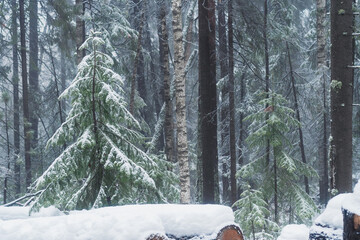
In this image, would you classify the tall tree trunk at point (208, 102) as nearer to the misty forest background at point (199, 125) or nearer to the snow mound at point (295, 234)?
the misty forest background at point (199, 125)

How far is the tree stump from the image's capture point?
2.75m

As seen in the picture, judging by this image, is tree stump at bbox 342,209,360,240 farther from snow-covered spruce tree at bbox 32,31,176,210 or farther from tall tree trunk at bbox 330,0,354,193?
tall tree trunk at bbox 330,0,354,193

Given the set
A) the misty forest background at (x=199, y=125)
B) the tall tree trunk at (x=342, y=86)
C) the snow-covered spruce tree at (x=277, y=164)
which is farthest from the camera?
the snow-covered spruce tree at (x=277, y=164)

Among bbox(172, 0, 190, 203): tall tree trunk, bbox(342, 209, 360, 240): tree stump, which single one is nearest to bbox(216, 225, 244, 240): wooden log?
bbox(342, 209, 360, 240): tree stump

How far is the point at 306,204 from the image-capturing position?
1030cm

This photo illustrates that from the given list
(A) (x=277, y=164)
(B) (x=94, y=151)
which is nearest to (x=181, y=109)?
(A) (x=277, y=164)

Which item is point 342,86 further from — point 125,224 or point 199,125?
point 125,224

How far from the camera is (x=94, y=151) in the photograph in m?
5.97

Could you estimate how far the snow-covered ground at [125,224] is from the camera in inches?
98.4

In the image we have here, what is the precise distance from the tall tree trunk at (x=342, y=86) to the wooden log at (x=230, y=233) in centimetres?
466

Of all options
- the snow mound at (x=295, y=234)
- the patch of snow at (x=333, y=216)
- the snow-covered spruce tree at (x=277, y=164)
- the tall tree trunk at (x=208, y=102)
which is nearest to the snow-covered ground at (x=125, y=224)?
the patch of snow at (x=333, y=216)

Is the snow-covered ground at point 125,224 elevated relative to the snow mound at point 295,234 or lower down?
elevated

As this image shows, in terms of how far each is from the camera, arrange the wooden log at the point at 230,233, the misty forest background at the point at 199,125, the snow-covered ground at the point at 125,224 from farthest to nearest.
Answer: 1. the misty forest background at the point at 199,125
2. the wooden log at the point at 230,233
3. the snow-covered ground at the point at 125,224

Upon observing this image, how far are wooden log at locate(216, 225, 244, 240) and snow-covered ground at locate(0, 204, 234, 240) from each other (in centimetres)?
3
